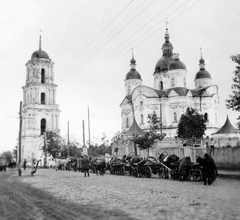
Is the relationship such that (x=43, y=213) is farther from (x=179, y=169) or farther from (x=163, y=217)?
(x=179, y=169)

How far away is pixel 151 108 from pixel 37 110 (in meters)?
22.8

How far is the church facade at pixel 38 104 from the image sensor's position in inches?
2844

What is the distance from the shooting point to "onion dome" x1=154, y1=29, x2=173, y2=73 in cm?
7106

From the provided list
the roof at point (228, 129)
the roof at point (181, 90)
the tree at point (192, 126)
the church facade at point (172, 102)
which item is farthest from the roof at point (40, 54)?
the roof at point (228, 129)

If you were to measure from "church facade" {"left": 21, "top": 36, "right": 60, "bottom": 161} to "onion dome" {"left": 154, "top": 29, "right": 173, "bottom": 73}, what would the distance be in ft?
69.2

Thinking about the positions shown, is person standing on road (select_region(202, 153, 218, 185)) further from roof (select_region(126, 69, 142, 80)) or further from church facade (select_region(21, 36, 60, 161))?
church facade (select_region(21, 36, 60, 161))

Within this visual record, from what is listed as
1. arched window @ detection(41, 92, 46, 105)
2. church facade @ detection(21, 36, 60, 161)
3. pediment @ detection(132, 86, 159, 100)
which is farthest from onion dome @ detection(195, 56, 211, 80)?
arched window @ detection(41, 92, 46, 105)

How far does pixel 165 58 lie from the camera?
72125 millimetres

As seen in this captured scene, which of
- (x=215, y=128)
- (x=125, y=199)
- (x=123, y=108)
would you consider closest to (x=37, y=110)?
(x=123, y=108)

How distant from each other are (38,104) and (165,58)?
87.1 feet

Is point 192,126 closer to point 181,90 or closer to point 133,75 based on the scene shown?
point 181,90

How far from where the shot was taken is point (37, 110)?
72.2m

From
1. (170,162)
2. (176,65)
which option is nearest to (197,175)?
(170,162)

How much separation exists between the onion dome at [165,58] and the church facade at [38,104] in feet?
69.2
